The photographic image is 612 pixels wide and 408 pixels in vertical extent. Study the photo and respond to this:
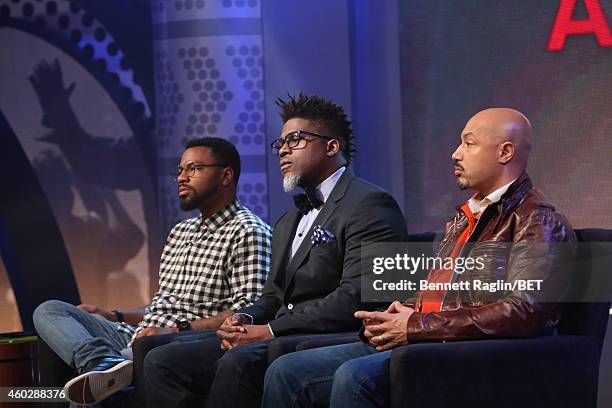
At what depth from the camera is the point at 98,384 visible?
13.1ft

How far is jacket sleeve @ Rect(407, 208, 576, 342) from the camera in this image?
120 inches

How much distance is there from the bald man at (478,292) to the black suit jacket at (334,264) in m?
0.29

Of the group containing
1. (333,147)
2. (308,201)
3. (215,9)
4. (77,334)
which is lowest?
(77,334)

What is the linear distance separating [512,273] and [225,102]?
282 cm

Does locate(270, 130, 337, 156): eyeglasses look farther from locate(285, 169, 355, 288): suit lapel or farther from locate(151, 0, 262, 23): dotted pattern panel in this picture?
locate(151, 0, 262, 23): dotted pattern panel

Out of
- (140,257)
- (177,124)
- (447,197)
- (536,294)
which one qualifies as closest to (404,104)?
(447,197)

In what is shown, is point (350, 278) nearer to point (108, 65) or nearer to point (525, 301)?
point (525, 301)

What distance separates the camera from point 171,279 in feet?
15.4

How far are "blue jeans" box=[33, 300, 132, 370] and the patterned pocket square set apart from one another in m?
1.04

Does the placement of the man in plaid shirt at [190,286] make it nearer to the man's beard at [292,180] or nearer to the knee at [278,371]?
the man's beard at [292,180]

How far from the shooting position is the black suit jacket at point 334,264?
3740 mm

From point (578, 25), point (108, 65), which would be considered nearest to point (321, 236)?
point (578, 25)

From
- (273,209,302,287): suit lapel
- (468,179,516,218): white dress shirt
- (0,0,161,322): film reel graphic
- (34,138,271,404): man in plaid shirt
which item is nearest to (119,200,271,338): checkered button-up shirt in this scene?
(34,138,271,404): man in plaid shirt

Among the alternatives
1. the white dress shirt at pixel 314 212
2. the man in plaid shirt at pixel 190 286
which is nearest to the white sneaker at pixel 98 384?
the man in plaid shirt at pixel 190 286
